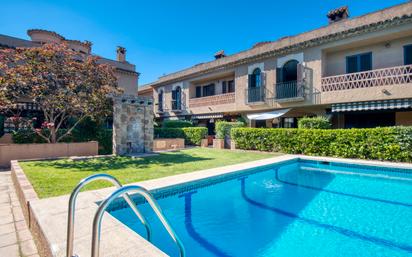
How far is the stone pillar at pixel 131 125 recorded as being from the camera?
17969 mm

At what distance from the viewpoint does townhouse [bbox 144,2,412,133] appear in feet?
61.8

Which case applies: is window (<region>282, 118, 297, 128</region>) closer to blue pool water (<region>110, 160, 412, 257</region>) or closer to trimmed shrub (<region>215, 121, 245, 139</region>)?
trimmed shrub (<region>215, 121, 245, 139</region>)

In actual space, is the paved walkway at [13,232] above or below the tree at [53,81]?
below

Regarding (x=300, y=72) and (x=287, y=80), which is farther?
(x=287, y=80)

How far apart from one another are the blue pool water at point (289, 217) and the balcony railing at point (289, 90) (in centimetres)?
1223

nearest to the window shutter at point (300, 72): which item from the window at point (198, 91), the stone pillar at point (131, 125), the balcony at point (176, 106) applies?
the stone pillar at point (131, 125)

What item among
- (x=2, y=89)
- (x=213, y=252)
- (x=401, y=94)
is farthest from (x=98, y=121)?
(x=401, y=94)

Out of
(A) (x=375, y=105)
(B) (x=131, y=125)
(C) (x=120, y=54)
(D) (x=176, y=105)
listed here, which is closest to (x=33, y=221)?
(B) (x=131, y=125)

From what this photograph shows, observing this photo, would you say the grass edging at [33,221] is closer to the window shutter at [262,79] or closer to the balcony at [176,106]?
the window shutter at [262,79]

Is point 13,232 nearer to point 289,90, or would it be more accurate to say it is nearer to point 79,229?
point 79,229

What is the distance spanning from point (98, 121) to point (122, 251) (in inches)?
736

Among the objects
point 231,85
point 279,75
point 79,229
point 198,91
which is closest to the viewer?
point 79,229

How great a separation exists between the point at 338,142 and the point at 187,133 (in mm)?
17252

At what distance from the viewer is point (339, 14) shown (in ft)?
81.8
